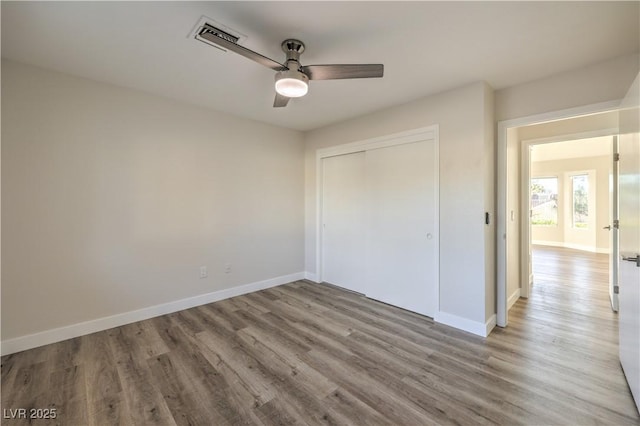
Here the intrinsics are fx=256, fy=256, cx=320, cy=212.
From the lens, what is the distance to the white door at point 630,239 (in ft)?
5.41

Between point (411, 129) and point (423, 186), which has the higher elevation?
point (411, 129)

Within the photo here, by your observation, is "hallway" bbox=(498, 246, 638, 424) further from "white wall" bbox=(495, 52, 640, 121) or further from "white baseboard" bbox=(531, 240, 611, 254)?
"white baseboard" bbox=(531, 240, 611, 254)

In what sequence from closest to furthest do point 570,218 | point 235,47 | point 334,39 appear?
point 235,47, point 334,39, point 570,218

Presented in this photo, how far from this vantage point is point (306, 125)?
411 centimetres

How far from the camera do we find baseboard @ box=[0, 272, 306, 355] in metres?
2.30

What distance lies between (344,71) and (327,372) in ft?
7.52

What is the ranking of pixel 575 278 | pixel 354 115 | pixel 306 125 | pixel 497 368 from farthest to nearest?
pixel 575 278 < pixel 306 125 < pixel 354 115 < pixel 497 368

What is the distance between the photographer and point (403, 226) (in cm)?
320

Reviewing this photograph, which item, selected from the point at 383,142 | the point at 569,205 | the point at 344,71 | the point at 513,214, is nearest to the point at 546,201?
the point at 569,205

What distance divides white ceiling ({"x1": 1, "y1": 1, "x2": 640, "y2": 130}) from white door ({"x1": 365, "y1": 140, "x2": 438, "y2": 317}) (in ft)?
2.72

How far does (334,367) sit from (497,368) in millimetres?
1310

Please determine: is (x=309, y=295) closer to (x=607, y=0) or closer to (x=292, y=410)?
(x=292, y=410)

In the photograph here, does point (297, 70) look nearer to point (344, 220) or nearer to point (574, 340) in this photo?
point (344, 220)

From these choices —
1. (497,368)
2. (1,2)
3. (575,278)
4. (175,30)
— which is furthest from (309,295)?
(575,278)
